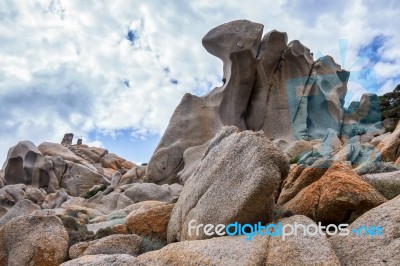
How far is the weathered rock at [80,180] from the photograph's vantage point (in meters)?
41.5

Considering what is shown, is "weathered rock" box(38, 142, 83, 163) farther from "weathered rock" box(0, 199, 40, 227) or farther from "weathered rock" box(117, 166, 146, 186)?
"weathered rock" box(0, 199, 40, 227)

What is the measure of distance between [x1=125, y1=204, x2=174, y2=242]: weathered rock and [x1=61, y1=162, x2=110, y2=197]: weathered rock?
3224 cm

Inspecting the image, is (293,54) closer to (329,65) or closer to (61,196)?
(329,65)

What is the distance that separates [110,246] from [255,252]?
10.8 ft

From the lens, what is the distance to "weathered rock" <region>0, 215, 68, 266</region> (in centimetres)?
848

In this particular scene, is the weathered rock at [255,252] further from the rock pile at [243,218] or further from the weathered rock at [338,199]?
the weathered rock at [338,199]

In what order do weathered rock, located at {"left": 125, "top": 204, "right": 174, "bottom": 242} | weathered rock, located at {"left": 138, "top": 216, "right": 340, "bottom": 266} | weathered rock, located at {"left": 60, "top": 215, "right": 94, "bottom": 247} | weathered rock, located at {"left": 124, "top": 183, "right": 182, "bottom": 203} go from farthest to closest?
weathered rock, located at {"left": 124, "top": 183, "right": 182, "bottom": 203} < weathered rock, located at {"left": 60, "top": 215, "right": 94, "bottom": 247} < weathered rock, located at {"left": 125, "top": 204, "right": 174, "bottom": 242} < weathered rock, located at {"left": 138, "top": 216, "right": 340, "bottom": 266}

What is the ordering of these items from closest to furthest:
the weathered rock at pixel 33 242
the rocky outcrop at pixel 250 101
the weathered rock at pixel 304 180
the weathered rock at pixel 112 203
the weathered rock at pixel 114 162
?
1. the weathered rock at pixel 33 242
2. the weathered rock at pixel 304 180
3. the weathered rock at pixel 112 203
4. the rocky outcrop at pixel 250 101
5. the weathered rock at pixel 114 162

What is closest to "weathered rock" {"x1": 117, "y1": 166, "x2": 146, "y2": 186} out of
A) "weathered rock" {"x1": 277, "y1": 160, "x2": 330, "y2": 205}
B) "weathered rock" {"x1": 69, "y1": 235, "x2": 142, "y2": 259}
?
"weathered rock" {"x1": 69, "y1": 235, "x2": 142, "y2": 259}

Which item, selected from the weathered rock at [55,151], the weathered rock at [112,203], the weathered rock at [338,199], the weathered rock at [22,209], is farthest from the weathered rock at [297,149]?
the weathered rock at [55,151]

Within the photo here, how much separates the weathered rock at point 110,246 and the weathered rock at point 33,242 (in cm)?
34

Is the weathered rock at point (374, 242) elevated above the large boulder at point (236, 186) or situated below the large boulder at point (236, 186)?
below

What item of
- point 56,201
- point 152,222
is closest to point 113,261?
point 152,222

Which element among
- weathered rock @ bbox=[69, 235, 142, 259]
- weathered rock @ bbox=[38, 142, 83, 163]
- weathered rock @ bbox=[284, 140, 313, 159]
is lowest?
weathered rock @ bbox=[69, 235, 142, 259]
